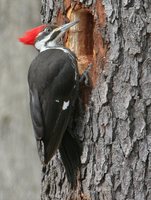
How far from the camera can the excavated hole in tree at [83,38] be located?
4.90 m

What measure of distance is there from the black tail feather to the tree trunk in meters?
0.08

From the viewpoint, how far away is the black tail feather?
15.9ft

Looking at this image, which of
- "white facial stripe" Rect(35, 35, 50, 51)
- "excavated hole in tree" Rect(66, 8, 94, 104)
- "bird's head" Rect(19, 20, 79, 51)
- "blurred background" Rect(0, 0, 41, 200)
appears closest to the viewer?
"excavated hole in tree" Rect(66, 8, 94, 104)

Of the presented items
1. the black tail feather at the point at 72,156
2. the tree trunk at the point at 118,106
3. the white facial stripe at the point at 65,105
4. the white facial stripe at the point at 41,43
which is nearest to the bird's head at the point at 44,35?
the white facial stripe at the point at 41,43

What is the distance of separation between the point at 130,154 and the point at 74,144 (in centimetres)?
47

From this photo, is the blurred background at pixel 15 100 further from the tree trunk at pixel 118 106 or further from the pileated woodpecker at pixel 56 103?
the tree trunk at pixel 118 106

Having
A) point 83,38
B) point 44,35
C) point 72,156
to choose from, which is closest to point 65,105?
point 72,156

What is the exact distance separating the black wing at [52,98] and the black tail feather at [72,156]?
139mm

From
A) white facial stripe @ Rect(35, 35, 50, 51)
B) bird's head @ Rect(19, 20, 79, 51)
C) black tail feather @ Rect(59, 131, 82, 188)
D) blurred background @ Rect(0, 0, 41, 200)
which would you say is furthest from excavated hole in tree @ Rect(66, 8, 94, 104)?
blurred background @ Rect(0, 0, 41, 200)

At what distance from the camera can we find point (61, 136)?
475cm

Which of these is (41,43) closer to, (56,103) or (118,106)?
(56,103)

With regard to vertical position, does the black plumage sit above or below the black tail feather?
above

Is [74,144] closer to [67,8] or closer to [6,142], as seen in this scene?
[67,8]

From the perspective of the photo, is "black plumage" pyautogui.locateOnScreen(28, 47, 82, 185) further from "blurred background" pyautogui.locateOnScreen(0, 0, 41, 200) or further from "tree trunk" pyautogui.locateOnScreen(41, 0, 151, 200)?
"blurred background" pyautogui.locateOnScreen(0, 0, 41, 200)
